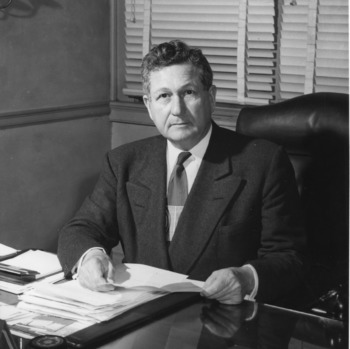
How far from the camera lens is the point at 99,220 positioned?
7.16ft

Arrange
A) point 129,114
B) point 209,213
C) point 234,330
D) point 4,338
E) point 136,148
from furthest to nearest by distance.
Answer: point 129,114, point 136,148, point 209,213, point 234,330, point 4,338

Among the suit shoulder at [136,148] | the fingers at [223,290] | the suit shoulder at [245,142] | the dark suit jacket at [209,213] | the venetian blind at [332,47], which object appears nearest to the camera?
the fingers at [223,290]

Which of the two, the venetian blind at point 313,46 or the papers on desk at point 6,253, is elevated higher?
the venetian blind at point 313,46

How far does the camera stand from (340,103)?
2119mm

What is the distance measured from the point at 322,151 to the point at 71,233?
2.74 feet

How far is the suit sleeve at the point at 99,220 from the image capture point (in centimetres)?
205

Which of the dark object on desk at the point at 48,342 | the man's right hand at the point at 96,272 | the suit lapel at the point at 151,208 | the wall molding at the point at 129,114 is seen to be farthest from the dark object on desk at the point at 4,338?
the wall molding at the point at 129,114

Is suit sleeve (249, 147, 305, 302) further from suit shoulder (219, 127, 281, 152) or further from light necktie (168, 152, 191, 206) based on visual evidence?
light necktie (168, 152, 191, 206)

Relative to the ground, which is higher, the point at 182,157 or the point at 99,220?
the point at 182,157

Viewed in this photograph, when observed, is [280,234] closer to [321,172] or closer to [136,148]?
[321,172]

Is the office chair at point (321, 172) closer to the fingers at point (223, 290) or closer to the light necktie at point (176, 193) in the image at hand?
the light necktie at point (176, 193)

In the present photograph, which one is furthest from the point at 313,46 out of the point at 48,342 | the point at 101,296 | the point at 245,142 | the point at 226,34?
the point at 48,342

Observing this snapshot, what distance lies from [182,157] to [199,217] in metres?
0.21

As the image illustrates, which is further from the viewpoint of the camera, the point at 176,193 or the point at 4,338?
the point at 176,193
